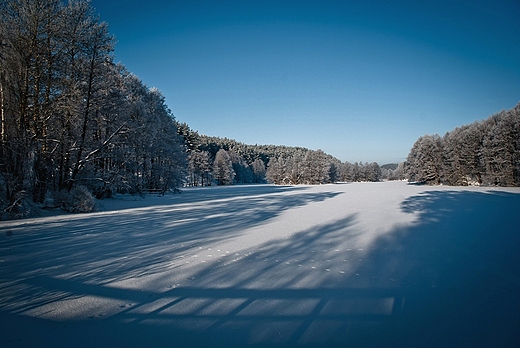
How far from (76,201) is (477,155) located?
48954mm

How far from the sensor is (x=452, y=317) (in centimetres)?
277

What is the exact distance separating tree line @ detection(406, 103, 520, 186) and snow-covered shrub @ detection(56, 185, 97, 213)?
143ft

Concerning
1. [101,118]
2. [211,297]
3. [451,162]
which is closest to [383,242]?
[211,297]

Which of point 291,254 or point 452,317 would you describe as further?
point 291,254

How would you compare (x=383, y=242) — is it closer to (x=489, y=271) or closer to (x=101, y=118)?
(x=489, y=271)

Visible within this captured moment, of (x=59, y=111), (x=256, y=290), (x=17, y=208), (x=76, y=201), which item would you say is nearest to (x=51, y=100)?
(x=59, y=111)

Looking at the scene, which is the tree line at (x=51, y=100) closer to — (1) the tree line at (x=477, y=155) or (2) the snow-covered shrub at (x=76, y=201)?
(2) the snow-covered shrub at (x=76, y=201)

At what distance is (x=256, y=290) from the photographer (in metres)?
3.37

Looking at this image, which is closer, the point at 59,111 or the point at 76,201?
the point at 76,201

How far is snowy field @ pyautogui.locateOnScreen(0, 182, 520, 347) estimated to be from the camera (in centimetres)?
242

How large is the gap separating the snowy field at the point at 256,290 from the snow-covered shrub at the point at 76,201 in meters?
4.25

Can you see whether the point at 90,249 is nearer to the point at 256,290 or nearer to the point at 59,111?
the point at 256,290

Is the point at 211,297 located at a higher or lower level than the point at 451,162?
lower

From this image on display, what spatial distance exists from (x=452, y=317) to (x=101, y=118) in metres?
18.4
